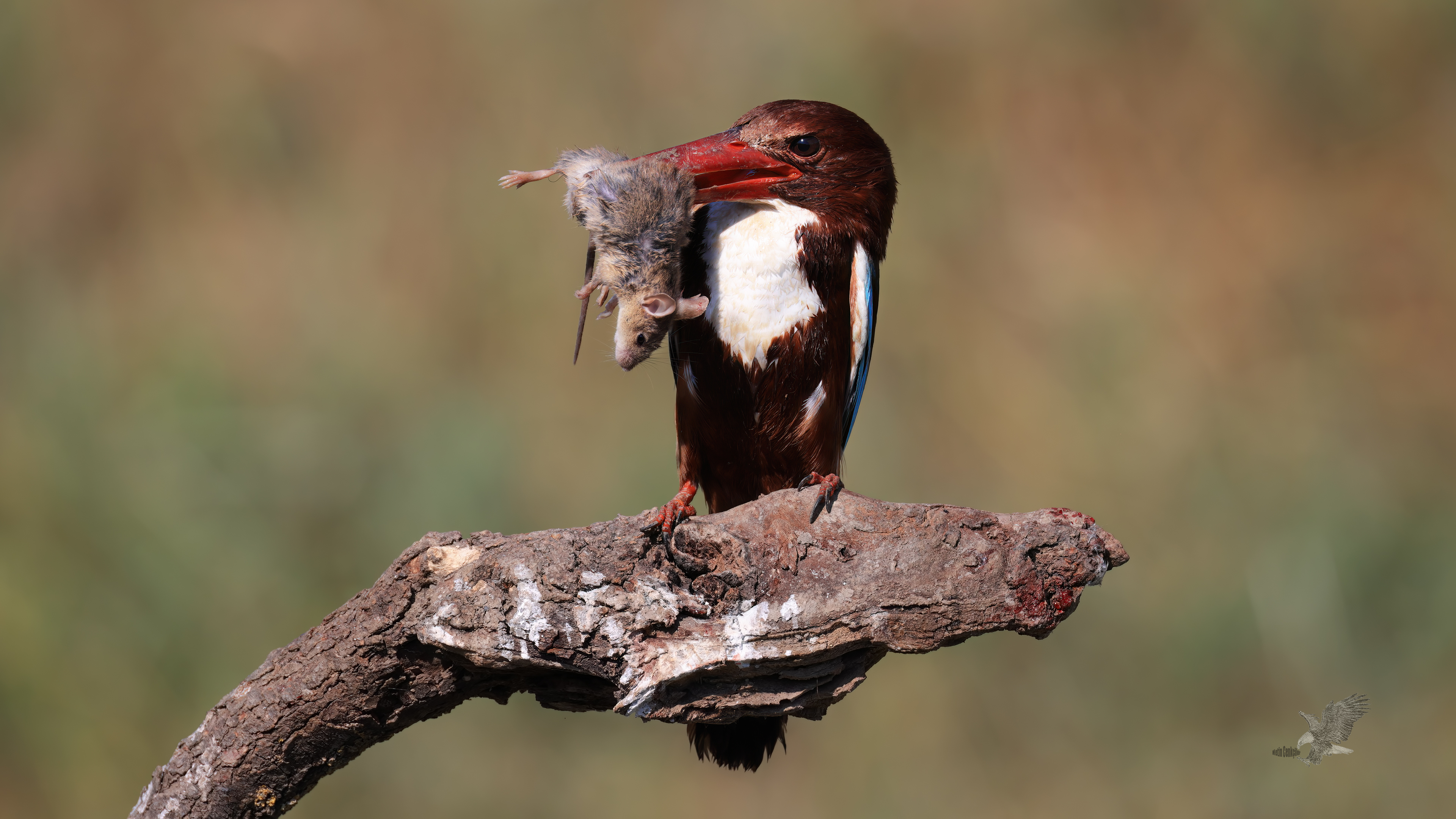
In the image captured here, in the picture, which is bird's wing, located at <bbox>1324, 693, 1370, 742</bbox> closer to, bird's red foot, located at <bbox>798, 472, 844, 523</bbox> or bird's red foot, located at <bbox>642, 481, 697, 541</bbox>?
bird's red foot, located at <bbox>798, 472, 844, 523</bbox>

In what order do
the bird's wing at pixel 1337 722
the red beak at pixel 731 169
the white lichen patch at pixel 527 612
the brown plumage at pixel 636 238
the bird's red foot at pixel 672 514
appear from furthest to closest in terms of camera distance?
the bird's wing at pixel 1337 722 < the red beak at pixel 731 169 < the brown plumage at pixel 636 238 < the bird's red foot at pixel 672 514 < the white lichen patch at pixel 527 612

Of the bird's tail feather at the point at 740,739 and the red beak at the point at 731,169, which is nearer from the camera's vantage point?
the red beak at the point at 731,169

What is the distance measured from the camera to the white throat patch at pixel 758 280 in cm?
248

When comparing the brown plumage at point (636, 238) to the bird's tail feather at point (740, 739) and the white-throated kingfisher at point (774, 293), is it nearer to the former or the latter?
the white-throated kingfisher at point (774, 293)

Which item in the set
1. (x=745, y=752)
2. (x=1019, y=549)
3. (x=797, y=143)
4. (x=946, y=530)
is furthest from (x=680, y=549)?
(x=797, y=143)

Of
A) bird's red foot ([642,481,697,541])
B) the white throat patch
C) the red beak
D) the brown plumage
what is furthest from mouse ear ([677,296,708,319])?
bird's red foot ([642,481,697,541])

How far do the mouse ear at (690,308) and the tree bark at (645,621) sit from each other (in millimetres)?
464

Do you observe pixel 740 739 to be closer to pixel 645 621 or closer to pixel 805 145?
pixel 645 621

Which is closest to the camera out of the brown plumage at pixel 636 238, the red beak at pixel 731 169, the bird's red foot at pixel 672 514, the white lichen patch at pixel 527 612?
the white lichen patch at pixel 527 612

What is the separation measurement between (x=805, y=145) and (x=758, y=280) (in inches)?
14.4

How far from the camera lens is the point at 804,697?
82.5 inches

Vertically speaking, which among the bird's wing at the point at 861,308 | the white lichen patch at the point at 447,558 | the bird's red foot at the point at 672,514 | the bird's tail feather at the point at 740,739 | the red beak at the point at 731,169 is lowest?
the bird's tail feather at the point at 740,739

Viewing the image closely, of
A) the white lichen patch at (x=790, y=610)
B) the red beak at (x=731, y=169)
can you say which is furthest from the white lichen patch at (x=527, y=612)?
the red beak at (x=731, y=169)

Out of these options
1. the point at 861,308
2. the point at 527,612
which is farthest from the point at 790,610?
the point at 861,308
